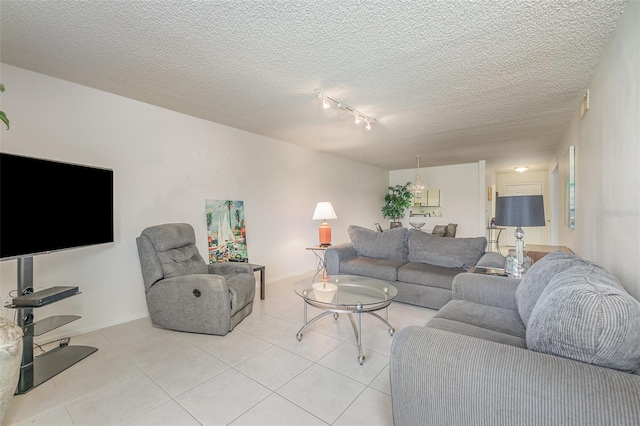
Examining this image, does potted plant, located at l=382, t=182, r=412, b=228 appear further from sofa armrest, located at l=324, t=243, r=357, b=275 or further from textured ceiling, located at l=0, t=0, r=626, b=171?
textured ceiling, located at l=0, t=0, r=626, b=171

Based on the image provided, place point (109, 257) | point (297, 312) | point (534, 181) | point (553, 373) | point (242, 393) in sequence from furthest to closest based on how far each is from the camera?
1. point (534, 181)
2. point (297, 312)
3. point (109, 257)
4. point (242, 393)
5. point (553, 373)

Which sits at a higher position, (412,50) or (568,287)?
(412,50)

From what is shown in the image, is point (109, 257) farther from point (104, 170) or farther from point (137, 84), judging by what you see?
point (137, 84)

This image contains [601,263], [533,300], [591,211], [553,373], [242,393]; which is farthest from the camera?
[591,211]

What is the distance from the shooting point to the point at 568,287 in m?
1.06

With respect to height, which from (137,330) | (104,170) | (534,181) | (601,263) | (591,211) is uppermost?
(534,181)

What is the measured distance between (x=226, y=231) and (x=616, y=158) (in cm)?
390

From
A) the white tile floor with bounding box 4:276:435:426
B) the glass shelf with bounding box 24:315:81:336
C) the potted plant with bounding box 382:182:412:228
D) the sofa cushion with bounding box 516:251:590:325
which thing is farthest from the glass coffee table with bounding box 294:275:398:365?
the potted plant with bounding box 382:182:412:228

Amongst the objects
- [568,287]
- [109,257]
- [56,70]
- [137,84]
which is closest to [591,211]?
[568,287]

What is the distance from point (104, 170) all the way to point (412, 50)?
2.83 metres

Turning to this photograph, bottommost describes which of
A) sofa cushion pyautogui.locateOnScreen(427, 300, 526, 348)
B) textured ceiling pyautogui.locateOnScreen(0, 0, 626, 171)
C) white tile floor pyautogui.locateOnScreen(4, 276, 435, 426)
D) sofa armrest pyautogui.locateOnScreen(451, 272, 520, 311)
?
white tile floor pyautogui.locateOnScreen(4, 276, 435, 426)

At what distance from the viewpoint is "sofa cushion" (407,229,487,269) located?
338 centimetres

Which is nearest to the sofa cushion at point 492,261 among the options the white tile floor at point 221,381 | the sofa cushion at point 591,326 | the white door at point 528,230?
the white tile floor at point 221,381

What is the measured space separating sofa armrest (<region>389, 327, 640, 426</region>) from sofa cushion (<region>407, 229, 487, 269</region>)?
2519mm
